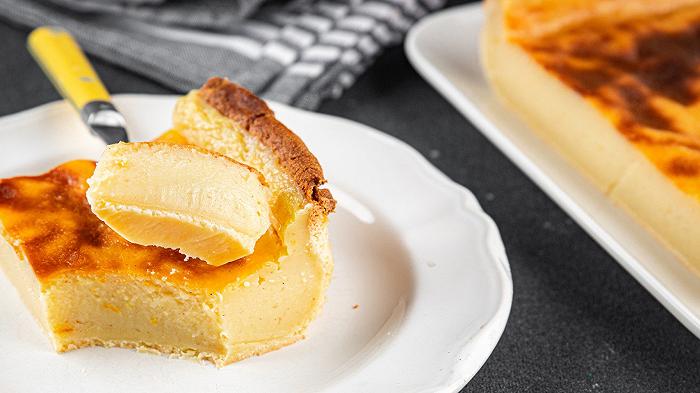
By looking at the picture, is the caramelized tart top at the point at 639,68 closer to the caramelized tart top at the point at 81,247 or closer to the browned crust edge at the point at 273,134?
the browned crust edge at the point at 273,134

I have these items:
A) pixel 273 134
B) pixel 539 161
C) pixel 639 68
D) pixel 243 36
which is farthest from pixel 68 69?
pixel 639 68

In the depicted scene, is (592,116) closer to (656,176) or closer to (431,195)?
(656,176)

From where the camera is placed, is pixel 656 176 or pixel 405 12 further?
pixel 405 12

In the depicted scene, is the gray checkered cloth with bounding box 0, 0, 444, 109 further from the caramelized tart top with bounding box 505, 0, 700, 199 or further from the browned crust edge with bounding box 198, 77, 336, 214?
the browned crust edge with bounding box 198, 77, 336, 214

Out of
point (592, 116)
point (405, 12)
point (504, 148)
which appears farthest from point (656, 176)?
point (405, 12)

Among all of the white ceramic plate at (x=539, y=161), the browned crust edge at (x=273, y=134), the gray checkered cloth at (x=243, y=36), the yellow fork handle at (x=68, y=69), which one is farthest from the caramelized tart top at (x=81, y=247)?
the gray checkered cloth at (x=243, y=36)

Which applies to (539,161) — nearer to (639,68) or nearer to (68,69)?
(639,68)
